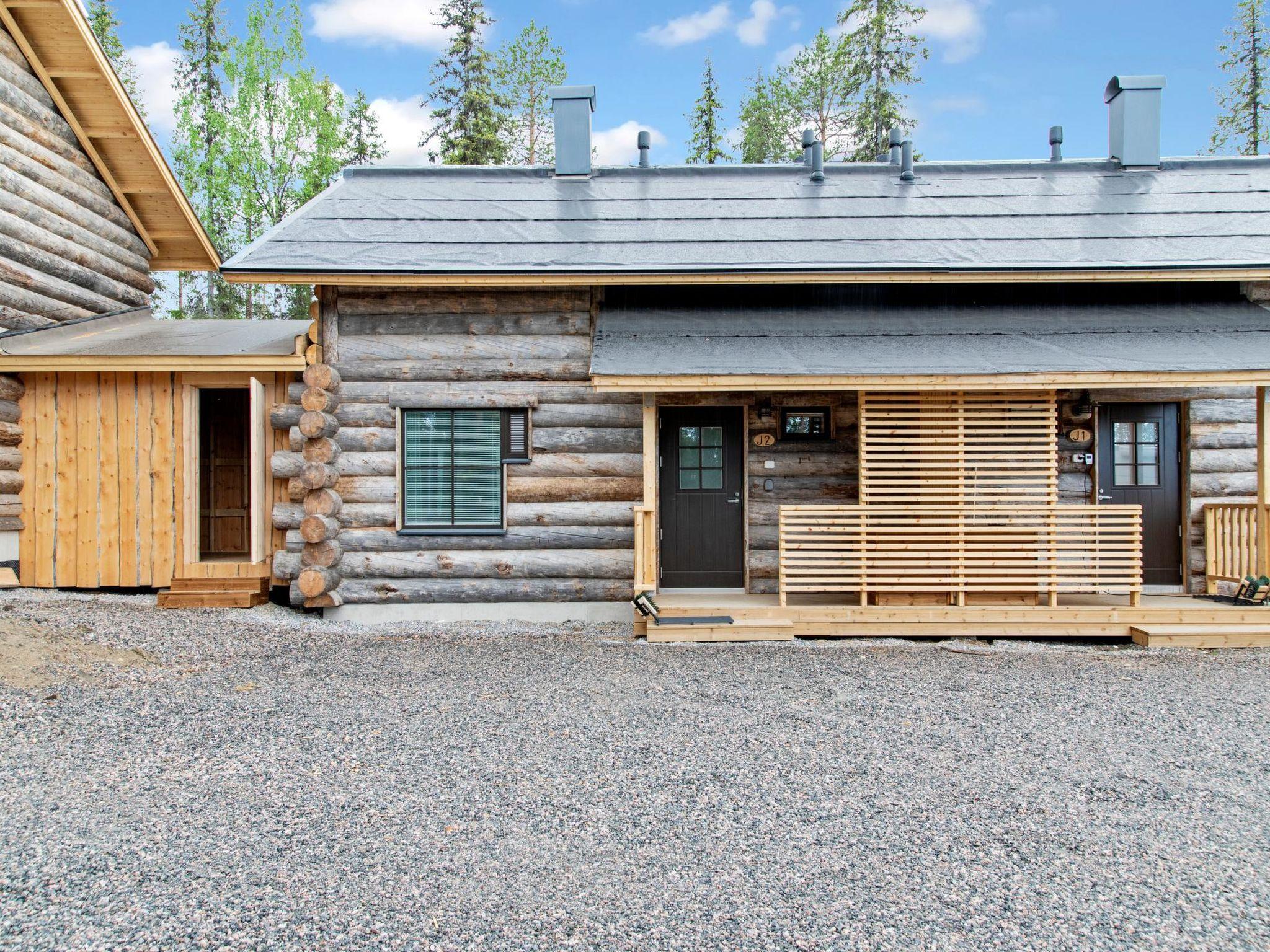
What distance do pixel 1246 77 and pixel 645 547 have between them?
23970 mm

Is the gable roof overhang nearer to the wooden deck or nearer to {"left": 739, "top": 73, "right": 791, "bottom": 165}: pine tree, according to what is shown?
the wooden deck

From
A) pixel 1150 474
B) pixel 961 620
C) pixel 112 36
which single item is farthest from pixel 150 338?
pixel 112 36

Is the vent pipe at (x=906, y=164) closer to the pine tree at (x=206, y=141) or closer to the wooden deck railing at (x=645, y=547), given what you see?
the wooden deck railing at (x=645, y=547)

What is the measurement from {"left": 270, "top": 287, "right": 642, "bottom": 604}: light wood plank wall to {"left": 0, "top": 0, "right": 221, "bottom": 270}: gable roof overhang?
14.3 ft

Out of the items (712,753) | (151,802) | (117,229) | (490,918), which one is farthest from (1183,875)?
(117,229)

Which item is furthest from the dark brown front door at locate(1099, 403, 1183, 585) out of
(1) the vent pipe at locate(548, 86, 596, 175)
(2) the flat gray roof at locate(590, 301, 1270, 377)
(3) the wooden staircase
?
(3) the wooden staircase

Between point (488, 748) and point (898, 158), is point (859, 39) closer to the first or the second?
point (898, 158)

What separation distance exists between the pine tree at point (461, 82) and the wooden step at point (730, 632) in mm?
18810

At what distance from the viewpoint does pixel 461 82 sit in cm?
2245

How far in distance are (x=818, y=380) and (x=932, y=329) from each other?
1.76 metres

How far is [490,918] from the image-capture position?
259 centimetres

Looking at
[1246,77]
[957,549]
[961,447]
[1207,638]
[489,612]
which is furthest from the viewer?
[1246,77]

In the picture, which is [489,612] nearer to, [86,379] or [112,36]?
[86,379]

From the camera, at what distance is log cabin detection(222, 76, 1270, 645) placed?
7.17 meters
